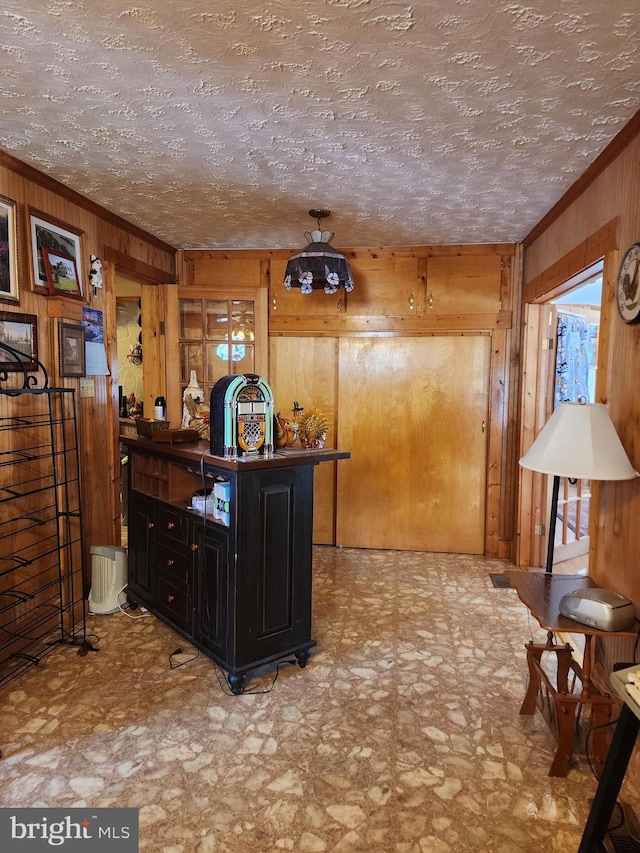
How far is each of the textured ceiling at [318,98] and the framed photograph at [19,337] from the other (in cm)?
78

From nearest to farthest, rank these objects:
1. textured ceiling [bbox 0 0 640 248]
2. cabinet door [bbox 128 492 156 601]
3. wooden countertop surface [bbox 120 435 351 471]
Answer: textured ceiling [bbox 0 0 640 248]
wooden countertop surface [bbox 120 435 351 471]
cabinet door [bbox 128 492 156 601]

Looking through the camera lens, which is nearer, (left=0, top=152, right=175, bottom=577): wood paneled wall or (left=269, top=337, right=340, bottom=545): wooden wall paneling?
(left=0, top=152, right=175, bottom=577): wood paneled wall

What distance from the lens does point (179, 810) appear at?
1777mm

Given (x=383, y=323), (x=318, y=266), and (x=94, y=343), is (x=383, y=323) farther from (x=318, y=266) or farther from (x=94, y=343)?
(x=94, y=343)

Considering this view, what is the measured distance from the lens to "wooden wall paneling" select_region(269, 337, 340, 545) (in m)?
4.51

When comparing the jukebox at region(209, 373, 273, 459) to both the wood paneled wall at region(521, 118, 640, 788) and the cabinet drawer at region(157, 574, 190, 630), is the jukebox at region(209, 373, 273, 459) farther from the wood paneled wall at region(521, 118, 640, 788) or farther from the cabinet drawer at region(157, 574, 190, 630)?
the wood paneled wall at region(521, 118, 640, 788)

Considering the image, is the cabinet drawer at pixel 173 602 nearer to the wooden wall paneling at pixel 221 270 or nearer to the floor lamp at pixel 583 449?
the floor lamp at pixel 583 449

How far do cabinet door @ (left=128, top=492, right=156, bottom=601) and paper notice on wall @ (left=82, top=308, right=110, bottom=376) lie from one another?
812 millimetres

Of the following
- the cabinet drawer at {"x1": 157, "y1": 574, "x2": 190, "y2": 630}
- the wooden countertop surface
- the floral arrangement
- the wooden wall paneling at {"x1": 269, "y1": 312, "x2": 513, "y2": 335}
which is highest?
the wooden wall paneling at {"x1": 269, "y1": 312, "x2": 513, "y2": 335}

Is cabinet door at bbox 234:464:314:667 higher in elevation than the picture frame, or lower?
lower

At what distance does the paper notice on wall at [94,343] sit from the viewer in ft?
10.7

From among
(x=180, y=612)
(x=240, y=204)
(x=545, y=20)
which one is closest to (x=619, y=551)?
(x=545, y=20)

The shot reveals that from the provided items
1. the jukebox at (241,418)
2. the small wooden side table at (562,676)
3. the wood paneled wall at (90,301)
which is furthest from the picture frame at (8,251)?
the small wooden side table at (562,676)

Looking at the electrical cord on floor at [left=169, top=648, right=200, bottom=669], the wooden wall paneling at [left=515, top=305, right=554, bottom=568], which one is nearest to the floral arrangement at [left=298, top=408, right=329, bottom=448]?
the electrical cord on floor at [left=169, top=648, right=200, bottom=669]
